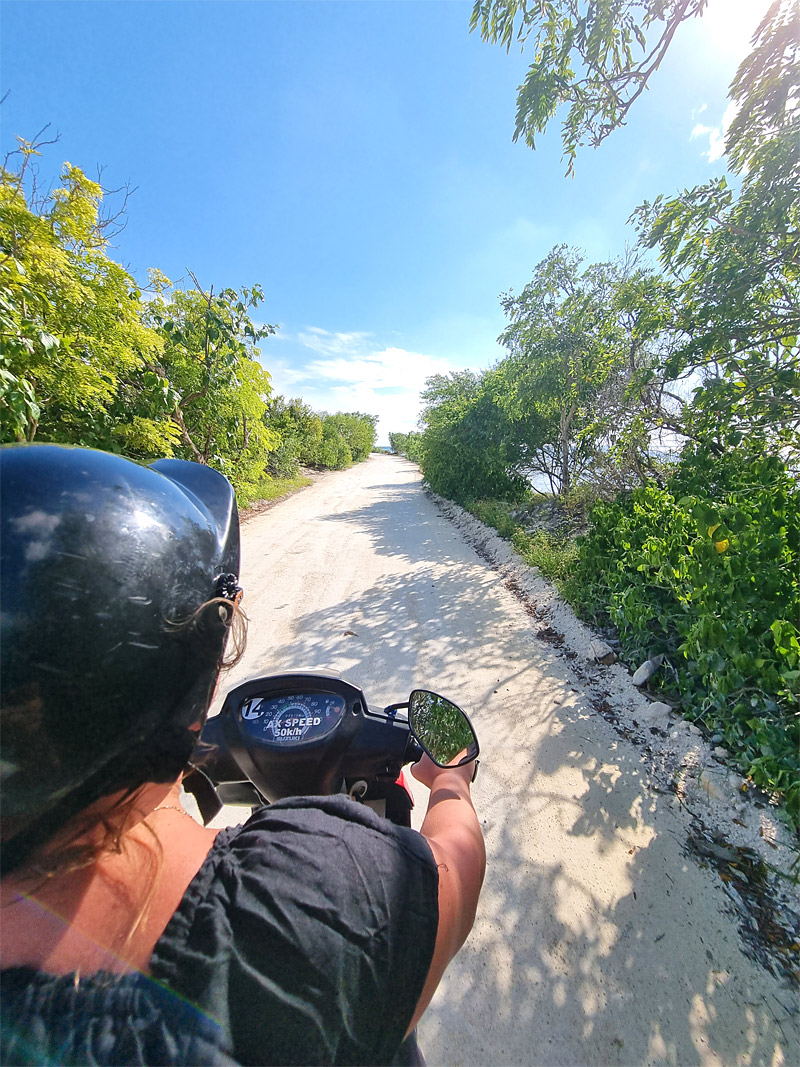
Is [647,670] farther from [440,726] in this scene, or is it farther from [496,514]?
[496,514]

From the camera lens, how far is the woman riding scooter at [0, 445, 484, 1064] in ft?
1.60

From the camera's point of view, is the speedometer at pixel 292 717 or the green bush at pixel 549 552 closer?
the speedometer at pixel 292 717

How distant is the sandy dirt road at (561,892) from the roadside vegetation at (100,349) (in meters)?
2.21

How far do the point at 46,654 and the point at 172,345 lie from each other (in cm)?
708

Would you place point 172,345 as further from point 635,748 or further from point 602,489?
point 635,748

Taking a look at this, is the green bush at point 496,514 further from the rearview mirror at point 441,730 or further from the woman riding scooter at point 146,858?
the woman riding scooter at point 146,858

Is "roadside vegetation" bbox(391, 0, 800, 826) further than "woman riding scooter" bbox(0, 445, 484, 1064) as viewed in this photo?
Yes

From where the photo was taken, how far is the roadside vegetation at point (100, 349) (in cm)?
339

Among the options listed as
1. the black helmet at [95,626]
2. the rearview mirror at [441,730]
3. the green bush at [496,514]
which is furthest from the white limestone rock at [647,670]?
the green bush at [496,514]

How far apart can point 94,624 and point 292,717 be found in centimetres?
62

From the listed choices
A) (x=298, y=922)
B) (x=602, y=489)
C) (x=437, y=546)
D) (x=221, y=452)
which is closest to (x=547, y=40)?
(x=602, y=489)

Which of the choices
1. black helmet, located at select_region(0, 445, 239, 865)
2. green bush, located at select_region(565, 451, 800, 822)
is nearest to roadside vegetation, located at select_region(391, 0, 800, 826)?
green bush, located at select_region(565, 451, 800, 822)

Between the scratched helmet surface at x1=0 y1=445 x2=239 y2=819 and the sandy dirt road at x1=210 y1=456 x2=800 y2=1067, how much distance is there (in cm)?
156

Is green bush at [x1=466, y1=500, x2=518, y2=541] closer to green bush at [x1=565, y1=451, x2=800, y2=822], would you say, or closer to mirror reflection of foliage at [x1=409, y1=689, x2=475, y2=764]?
green bush at [x1=565, y1=451, x2=800, y2=822]
